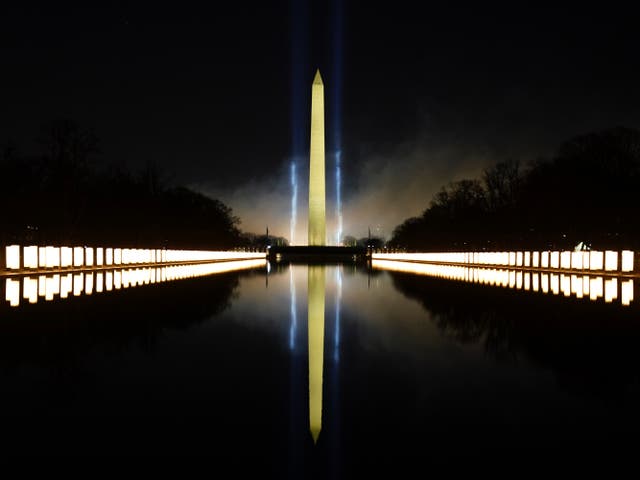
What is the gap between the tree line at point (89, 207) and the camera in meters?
30.4

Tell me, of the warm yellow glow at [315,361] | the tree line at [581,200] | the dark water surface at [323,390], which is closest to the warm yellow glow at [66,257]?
the warm yellow glow at [315,361]

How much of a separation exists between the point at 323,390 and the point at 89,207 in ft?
127

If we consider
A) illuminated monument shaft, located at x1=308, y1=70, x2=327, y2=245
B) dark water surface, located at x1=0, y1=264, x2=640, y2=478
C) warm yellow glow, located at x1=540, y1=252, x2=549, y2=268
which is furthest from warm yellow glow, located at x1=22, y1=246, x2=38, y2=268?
illuminated monument shaft, located at x1=308, y1=70, x2=327, y2=245

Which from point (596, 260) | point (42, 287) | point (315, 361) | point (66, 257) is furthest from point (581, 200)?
point (315, 361)

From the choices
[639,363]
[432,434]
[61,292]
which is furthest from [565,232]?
[432,434]

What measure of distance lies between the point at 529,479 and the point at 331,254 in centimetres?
5005

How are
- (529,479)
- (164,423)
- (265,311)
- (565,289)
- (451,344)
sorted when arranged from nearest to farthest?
1. (529,479)
2. (164,423)
3. (451,344)
4. (265,311)
5. (565,289)

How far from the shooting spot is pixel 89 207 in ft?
133

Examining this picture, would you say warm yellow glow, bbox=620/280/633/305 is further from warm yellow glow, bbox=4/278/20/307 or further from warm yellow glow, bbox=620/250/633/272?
warm yellow glow, bbox=4/278/20/307

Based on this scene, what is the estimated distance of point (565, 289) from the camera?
15320 mm

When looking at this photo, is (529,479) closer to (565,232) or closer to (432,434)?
(432,434)

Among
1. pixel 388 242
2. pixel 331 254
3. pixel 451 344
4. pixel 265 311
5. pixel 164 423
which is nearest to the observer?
pixel 164 423

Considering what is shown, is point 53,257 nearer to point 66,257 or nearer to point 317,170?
point 66,257

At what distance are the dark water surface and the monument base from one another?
142 feet
